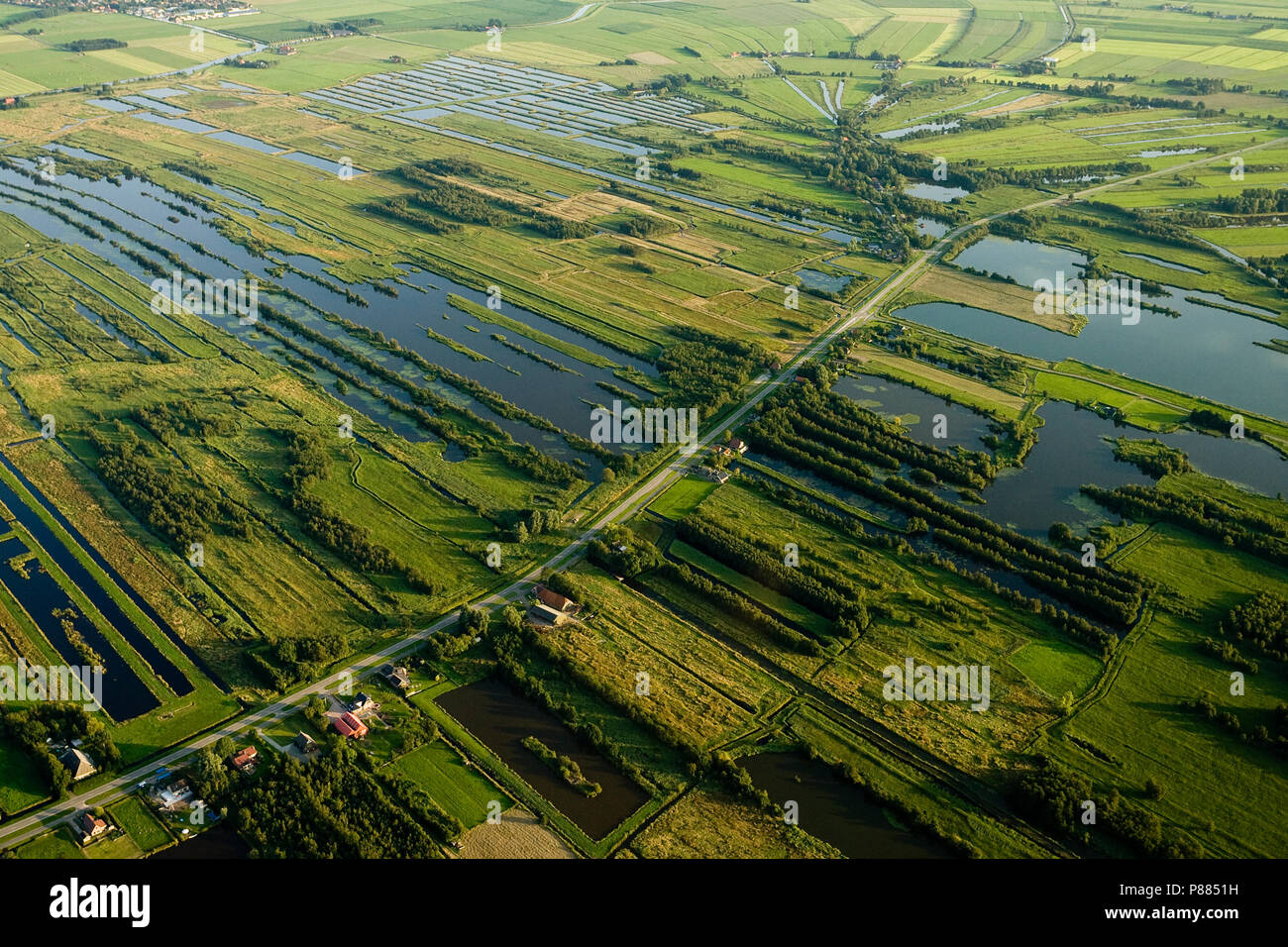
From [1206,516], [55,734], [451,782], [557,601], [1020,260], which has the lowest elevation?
[451,782]

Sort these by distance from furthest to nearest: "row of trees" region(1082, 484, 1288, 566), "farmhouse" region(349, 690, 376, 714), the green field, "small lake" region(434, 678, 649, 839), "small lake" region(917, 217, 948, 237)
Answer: "small lake" region(917, 217, 948, 237)
"row of trees" region(1082, 484, 1288, 566)
"farmhouse" region(349, 690, 376, 714)
"small lake" region(434, 678, 649, 839)
the green field

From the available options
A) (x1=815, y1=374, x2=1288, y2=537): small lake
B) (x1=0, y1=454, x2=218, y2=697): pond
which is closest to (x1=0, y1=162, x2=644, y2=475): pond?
(x1=815, y1=374, x2=1288, y2=537): small lake

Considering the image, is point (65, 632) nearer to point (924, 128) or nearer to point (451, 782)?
point (451, 782)

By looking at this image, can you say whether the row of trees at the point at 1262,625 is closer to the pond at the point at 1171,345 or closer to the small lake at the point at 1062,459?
the small lake at the point at 1062,459

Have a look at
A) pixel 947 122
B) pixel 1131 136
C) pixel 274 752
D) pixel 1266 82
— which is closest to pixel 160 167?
pixel 274 752

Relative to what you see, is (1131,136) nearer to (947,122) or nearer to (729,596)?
(947,122)

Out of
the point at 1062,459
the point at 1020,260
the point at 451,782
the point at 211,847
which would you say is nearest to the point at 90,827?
the point at 211,847

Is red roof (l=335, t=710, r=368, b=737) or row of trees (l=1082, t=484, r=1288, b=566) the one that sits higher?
row of trees (l=1082, t=484, r=1288, b=566)

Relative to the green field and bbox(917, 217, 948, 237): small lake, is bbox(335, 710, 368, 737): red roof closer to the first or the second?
the green field
